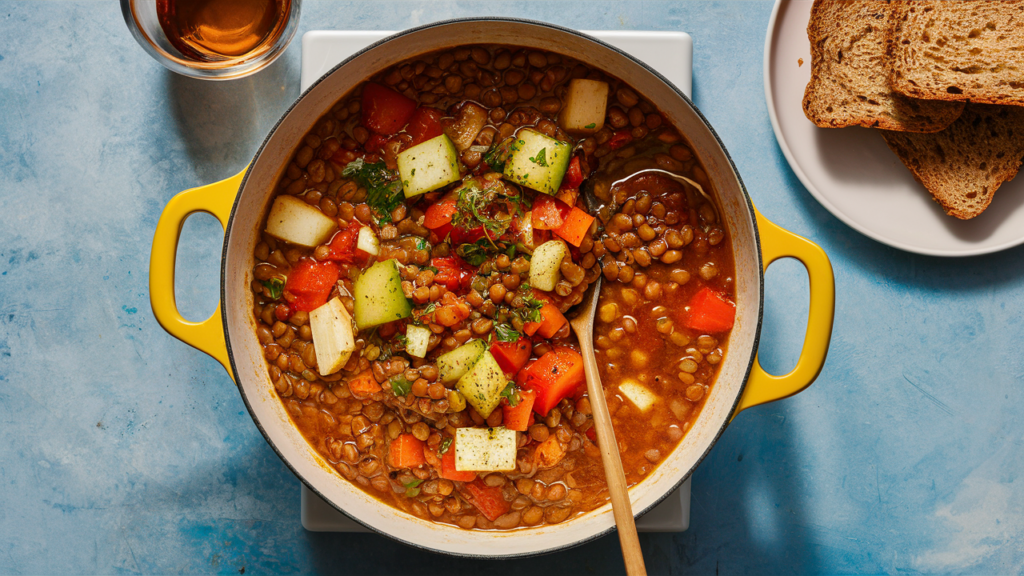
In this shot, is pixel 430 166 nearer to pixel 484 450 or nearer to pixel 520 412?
pixel 520 412

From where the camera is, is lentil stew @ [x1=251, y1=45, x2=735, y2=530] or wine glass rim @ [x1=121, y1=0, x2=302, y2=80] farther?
wine glass rim @ [x1=121, y1=0, x2=302, y2=80]

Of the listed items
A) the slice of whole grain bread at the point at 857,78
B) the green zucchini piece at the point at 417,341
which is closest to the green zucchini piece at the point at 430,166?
the green zucchini piece at the point at 417,341

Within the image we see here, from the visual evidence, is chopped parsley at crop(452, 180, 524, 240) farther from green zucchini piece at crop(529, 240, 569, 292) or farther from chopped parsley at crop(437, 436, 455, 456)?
chopped parsley at crop(437, 436, 455, 456)

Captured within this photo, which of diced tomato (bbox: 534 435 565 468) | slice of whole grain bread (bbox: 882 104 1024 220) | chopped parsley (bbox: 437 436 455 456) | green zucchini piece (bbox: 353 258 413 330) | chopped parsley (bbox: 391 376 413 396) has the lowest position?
chopped parsley (bbox: 437 436 455 456)

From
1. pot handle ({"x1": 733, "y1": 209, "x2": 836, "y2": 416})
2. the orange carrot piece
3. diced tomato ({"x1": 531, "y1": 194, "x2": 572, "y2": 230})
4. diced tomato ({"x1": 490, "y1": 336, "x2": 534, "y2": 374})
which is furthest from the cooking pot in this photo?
diced tomato ({"x1": 490, "y1": 336, "x2": 534, "y2": 374})

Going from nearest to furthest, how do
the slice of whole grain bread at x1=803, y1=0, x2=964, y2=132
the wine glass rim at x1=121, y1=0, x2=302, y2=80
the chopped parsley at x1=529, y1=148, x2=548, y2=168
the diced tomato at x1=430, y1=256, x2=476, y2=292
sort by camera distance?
the chopped parsley at x1=529, y1=148, x2=548, y2=168
the diced tomato at x1=430, y1=256, x2=476, y2=292
the wine glass rim at x1=121, y1=0, x2=302, y2=80
the slice of whole grain bread at x1=803, y1=0, x2=964, y2=132

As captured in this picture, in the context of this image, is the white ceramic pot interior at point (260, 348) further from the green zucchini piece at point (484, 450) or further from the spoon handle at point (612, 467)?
the green zucchini piece at point (484, 450)
